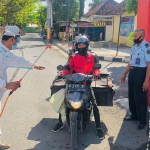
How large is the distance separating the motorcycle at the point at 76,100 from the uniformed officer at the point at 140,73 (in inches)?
39.5

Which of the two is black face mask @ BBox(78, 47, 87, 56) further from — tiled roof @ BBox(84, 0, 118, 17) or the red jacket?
tiled roof @ BBox(84, 0, 118, 17)

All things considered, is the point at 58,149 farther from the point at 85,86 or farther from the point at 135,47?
the point at 135,47

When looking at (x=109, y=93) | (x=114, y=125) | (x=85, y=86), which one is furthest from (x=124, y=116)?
(x=85, y=86)

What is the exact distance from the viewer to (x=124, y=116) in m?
5.23

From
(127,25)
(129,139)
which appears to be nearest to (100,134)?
(129,139)

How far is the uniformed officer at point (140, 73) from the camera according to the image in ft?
14.3

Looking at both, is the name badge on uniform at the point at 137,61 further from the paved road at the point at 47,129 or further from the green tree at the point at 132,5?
the green tree at the point at 132,5

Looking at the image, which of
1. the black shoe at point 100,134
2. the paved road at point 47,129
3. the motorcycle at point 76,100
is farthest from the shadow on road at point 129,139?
the motorcycle at point 76,100

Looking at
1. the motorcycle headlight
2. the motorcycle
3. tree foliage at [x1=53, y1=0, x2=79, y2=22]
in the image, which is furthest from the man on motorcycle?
tree foliage at [x1=53, y1=0, x2=79, y2=22]

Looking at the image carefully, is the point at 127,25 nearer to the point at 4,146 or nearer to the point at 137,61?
the point at 137,61

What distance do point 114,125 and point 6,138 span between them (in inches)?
75.0

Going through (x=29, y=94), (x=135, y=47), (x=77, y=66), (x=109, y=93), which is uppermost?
(x=135, y=47)

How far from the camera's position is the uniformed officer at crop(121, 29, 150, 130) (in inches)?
171

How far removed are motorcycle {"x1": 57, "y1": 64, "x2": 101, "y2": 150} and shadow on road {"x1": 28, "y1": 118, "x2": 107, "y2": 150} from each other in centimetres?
27
